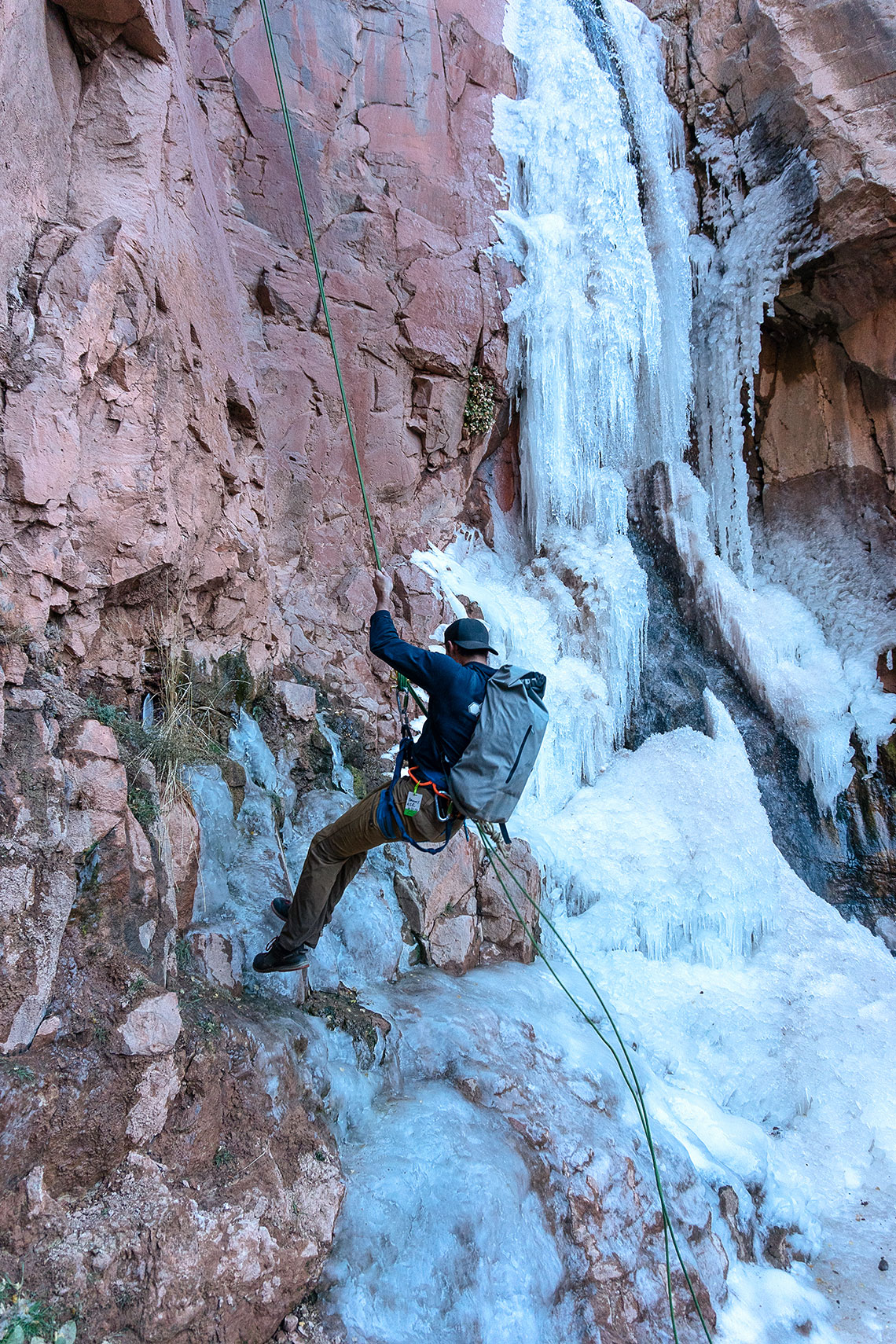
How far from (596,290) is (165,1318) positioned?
864 cm

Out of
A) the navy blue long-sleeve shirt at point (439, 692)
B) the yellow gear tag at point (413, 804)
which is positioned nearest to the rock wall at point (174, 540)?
the yellow gear tag at point (413, 804)

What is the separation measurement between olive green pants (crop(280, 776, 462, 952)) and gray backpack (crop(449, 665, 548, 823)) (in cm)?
17

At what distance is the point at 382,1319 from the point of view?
2713mm

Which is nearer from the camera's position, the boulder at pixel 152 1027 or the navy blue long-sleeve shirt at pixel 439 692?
the boulder at pixel 152 1027

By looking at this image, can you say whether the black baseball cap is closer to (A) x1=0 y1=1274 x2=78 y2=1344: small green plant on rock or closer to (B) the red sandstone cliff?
(B) the red sandstone cliff

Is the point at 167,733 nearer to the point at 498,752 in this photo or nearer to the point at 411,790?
the point at 411,790

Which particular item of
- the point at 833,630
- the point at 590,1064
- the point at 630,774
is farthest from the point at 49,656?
the point at 833,630

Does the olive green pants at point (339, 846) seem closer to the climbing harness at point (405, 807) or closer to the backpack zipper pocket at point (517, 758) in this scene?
the climbing harness at point (405, 807)

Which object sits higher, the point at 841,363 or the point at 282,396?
the point at 841,363

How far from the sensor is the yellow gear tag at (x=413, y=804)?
333 cm

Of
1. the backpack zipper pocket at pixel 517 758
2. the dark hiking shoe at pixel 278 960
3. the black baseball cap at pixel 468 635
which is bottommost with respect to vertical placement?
the dark hiking shoe at pixel 278 960

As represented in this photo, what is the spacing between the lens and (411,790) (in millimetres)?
3361

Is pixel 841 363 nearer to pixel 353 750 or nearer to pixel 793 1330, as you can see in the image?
pixel 353 750

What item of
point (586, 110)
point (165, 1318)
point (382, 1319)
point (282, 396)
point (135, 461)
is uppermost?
point (586, 110)
